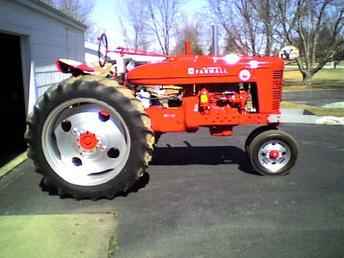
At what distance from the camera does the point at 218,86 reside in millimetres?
6023

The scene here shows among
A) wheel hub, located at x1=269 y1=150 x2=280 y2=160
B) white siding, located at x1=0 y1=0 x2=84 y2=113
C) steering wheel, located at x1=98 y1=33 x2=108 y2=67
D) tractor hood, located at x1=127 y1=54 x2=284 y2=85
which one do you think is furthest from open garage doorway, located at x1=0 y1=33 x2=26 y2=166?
wheel hub, located at x1=269 y1=150 x2=280 y2=160

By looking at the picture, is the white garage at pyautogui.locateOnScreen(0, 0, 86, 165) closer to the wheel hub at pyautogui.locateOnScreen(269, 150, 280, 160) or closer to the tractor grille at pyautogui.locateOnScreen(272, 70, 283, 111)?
the wheel hub at pyautogui.locateOnScreen(269, 150, 280, 160)

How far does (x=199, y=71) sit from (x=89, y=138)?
1.72 meters

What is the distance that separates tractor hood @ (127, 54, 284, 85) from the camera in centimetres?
583

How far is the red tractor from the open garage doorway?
282 cm

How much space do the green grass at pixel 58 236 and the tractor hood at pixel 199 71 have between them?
2071 mm

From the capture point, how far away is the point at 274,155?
5.84m

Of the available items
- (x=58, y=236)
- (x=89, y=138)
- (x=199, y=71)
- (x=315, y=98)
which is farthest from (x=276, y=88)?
(x=315, y=98)

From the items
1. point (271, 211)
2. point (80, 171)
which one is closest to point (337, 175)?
point (271, 211)

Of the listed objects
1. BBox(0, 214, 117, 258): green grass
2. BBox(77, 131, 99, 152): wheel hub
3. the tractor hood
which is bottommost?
BBox(0, 214, 117, 258): green grass

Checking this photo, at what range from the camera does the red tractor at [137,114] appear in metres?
5.02

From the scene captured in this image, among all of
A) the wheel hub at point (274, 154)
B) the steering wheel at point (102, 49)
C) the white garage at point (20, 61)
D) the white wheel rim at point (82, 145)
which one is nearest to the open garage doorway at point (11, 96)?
the white garage at point (20, 61)

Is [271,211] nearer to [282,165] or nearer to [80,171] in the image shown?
[282,165]

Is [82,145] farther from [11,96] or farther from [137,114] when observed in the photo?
[11,96]
